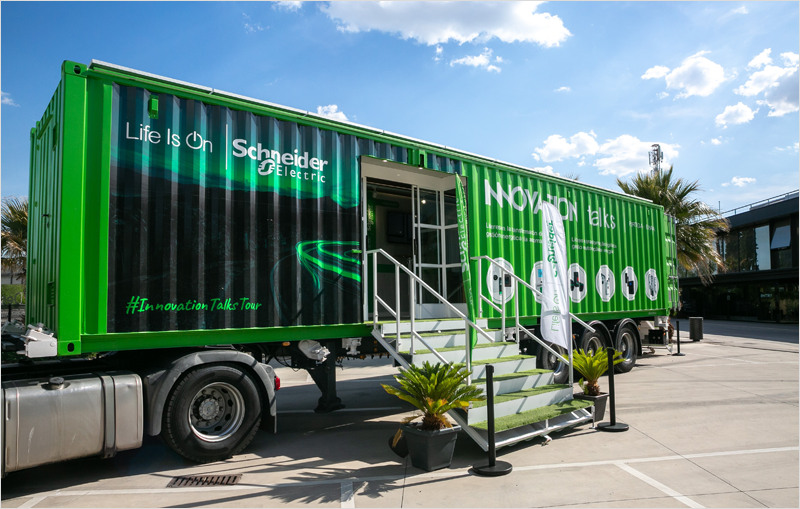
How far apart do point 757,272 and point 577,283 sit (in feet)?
83.9

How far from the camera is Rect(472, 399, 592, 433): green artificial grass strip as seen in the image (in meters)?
5.24

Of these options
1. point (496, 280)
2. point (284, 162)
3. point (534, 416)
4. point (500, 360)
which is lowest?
point (534, 416)

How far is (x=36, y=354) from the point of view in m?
4.42

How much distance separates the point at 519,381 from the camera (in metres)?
6.27

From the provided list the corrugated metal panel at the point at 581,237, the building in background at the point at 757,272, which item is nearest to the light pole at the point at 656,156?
the building in background at the point at 757,272

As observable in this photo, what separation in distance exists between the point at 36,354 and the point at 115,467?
163 centimetres

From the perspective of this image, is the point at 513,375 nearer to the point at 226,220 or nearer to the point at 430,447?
the point at 430,447

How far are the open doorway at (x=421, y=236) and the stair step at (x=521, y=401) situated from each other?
81.1 inches

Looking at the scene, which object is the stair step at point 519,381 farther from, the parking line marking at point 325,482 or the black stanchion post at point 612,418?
the parking line marking at point 325,482

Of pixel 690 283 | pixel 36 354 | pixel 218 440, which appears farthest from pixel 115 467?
pixel 690 283

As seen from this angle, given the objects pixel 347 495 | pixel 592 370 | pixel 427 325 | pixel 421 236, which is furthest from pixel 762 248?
pixel 347 495

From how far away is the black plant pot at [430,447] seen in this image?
4871 mm

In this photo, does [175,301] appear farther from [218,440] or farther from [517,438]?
[517,438]

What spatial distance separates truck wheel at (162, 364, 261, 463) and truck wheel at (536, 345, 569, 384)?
16.1 ft
